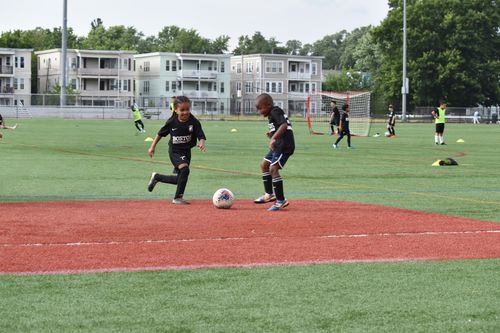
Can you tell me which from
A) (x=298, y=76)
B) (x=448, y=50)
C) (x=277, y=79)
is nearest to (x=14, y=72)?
(x=277, y=79)

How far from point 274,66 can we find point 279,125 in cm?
12475

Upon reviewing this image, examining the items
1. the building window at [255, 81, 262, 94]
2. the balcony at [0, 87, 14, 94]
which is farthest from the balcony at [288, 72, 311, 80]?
the balcony at [0, 87, 14, 94]

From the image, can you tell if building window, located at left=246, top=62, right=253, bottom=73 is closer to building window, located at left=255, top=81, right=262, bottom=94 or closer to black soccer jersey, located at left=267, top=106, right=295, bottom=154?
building window, located at left=255, top=81, right=262, bottom=94

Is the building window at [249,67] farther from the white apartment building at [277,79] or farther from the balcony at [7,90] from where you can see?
the balcony at [7,90]

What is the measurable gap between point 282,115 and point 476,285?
6126mm

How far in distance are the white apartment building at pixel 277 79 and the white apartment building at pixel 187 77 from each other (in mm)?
5627

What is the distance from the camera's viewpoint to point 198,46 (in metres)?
151

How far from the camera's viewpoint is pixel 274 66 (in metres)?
137

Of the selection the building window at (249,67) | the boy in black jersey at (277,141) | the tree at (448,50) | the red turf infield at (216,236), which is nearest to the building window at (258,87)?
the building window at (249,67)

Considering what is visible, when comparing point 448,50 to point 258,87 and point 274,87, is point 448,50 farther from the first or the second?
point 258,87

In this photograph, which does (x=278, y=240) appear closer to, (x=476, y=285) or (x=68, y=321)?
(x=476, y=285)

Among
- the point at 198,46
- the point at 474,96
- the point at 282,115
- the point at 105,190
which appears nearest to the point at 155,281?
the point at 282,115

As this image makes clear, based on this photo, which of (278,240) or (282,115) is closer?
(278,240)

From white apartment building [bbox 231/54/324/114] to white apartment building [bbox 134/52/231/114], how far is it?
5.63m
